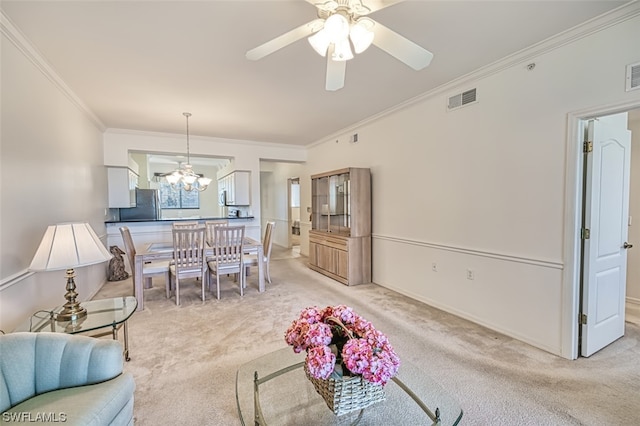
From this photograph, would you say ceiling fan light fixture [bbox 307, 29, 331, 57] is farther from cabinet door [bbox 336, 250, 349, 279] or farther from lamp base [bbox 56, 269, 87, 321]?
cabinet door [bbox 336, 250, 349, 279]

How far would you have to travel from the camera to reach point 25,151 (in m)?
2.33

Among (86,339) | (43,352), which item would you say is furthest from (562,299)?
(43,352)

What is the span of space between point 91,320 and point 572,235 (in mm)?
3785

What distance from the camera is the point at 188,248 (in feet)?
12.4

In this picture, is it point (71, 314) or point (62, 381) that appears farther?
point (71, 314)

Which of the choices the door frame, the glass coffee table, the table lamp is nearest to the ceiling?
the door frame

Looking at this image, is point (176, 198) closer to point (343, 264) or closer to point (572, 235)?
point (343, 264)

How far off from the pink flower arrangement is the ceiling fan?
1.41m

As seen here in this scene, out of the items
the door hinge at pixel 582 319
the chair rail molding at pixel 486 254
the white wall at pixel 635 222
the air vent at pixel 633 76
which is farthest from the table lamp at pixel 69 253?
the white wall at pixel 635 222

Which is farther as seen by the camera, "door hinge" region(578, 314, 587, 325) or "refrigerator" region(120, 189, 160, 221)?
"refrigerator" region(120, 189, 160, 221)

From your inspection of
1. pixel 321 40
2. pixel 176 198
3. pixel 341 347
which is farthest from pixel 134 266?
pixel 176 198

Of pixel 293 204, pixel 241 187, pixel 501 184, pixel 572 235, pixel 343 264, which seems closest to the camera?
pixel 572 235

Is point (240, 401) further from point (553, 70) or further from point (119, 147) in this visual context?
point (119, 147)

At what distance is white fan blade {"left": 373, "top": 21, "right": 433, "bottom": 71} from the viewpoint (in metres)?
1.61
